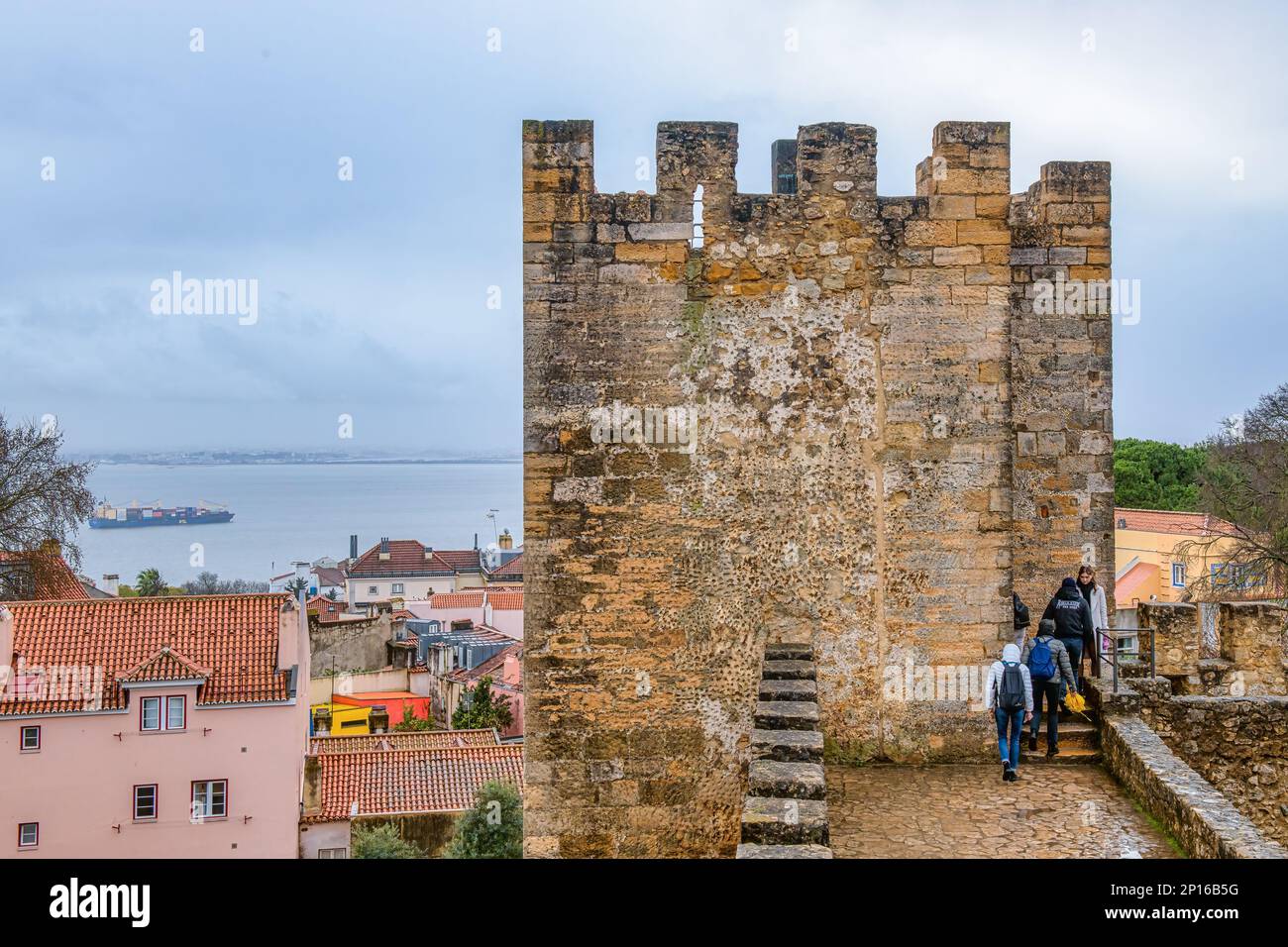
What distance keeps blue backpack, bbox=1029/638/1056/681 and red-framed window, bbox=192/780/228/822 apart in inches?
824

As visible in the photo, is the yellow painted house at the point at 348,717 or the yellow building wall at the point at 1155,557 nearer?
the yellow building wall at the point at 1155,557

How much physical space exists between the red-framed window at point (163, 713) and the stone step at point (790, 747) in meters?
21.3

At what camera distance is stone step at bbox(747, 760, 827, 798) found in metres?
5.38

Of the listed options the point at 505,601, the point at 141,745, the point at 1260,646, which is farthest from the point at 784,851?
the point at 505,601

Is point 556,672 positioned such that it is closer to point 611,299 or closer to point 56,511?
point 611,299

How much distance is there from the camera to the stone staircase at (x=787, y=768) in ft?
16.0

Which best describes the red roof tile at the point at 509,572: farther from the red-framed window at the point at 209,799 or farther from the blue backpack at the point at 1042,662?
the blue backpack at the point at 1042,662

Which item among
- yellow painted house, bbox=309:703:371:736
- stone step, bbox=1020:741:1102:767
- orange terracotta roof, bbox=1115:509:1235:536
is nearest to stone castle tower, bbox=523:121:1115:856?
stone step, bbox=1020:741:1102:767

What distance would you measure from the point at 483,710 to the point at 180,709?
14659 mm

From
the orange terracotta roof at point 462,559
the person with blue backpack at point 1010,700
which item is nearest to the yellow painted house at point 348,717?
the person with blue backpack at point 1010,700

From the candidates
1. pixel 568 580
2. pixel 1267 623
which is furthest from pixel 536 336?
pixel 1267 623

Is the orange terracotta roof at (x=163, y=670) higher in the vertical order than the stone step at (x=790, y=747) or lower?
lower

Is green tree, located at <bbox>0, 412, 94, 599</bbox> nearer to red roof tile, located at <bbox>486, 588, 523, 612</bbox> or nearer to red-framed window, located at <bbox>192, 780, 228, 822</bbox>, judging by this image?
red-framed window, located at <bbox>192, 780, 228, 822</bbox>

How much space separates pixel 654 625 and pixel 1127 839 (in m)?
3.29
